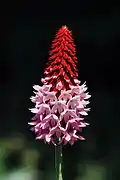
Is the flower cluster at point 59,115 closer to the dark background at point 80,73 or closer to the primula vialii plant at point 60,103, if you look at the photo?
the primula vialii plant at point 60,103

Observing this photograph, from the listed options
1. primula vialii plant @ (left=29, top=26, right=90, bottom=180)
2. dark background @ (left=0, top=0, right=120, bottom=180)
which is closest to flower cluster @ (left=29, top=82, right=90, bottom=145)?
primula vialii plant @ (left=29, top=26, right=90, bottom=180)

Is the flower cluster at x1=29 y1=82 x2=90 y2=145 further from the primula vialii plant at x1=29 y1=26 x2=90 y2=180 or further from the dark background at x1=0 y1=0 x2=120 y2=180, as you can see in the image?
the dark background at x1=0 y1=0 x2=120 y2=180

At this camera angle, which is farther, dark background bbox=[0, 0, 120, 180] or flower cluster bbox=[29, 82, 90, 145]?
dark background bbox=[0, 0, 120, 180]

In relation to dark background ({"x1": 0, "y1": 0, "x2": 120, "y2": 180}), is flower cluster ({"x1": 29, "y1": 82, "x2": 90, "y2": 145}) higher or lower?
lower

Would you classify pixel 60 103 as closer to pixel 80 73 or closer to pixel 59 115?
pixel 59 115

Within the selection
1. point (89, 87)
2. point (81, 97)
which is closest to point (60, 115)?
point (81, 97)

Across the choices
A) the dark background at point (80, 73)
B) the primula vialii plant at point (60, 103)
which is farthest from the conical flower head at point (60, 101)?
the dark background at point (80, 73)
